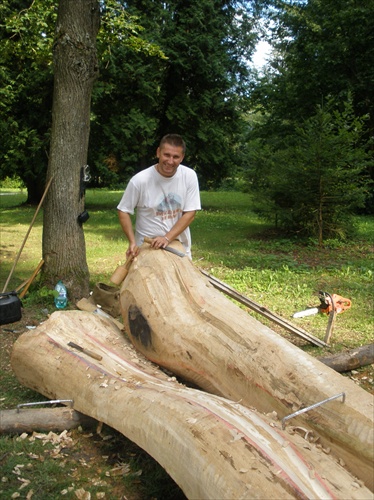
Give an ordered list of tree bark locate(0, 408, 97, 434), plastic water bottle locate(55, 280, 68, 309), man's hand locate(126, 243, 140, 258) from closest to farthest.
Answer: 1. tree bark locate(0, 408, 97, 434)
2. man's hand locate(126, 243, 140, 258)
3. plastic water bottle locate(55, 280, 68, 309)

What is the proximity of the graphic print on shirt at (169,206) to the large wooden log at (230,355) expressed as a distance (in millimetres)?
469

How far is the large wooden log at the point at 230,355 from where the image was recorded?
95.9 inches

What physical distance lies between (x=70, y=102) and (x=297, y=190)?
18.8 feet

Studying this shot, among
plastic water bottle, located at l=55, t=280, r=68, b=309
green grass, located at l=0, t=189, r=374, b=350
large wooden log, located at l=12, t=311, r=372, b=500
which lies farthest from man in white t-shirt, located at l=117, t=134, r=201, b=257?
green grass, located at l=0, t=189, r=374, b=350

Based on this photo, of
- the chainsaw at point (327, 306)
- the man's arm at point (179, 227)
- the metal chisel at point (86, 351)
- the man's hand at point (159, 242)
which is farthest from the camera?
the chainsaw at point (327, 306)

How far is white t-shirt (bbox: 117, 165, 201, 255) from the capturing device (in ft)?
14.4

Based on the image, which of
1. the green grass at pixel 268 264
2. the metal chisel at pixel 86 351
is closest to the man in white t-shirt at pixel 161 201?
the metal chisel at pixel 86 351

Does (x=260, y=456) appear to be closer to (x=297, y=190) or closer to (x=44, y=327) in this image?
(x=44, y=327)

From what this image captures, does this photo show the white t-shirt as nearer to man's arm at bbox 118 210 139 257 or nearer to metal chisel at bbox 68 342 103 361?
man's arm at bbox 118 210 139 257

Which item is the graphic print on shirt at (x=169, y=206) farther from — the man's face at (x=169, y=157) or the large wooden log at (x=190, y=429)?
the large wooden log at (x=190, y=429)

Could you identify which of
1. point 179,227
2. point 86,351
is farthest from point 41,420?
point 179,227

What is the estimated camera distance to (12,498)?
2537mm

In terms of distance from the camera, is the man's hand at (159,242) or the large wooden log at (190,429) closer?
the large wooden log at (190,429)

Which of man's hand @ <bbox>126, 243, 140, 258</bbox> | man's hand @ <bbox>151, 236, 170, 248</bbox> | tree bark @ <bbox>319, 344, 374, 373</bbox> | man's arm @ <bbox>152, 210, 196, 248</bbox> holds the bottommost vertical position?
tree bark @ <bbox>319, 344, 374, 373</bbox>
